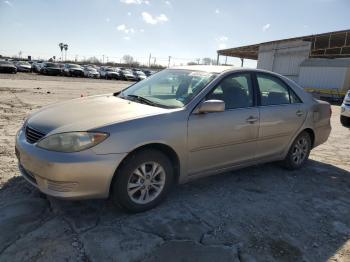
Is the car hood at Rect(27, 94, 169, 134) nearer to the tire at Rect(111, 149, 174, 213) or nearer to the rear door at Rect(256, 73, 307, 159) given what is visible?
the tire at Rect(111, 149, 174, 213)

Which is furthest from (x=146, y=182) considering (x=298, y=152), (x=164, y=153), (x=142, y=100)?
(x=298, y=152)

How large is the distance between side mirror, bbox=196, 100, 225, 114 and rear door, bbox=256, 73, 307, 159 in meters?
0.96

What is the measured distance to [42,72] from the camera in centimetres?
3884

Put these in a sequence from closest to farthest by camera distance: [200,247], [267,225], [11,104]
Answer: [200,247] → [267,225] → [11,104]

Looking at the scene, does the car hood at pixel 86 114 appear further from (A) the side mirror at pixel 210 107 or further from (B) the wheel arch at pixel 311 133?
(B) the wheel arch at pixel 311 133

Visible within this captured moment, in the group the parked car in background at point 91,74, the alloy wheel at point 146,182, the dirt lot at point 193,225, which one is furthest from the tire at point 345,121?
the parked car in background at point 91,74

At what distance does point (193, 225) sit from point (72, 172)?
1.31 m

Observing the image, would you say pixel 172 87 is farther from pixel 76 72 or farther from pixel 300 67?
pixel 76 72

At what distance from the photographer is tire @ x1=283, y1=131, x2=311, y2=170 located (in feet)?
17.5

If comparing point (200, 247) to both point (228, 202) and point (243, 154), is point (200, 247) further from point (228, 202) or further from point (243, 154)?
point (243, 154)

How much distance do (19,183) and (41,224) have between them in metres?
1.07

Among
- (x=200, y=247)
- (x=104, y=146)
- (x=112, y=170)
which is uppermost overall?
(x=104, y=146)

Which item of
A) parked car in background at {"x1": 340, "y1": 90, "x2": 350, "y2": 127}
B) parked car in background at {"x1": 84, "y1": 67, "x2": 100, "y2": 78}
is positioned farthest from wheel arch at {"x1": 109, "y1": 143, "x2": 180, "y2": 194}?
parked car in background at {"x1": 84, "y1": 67, "x2": 100, "y2": 78}

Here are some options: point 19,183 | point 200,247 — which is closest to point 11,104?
point 19,183
